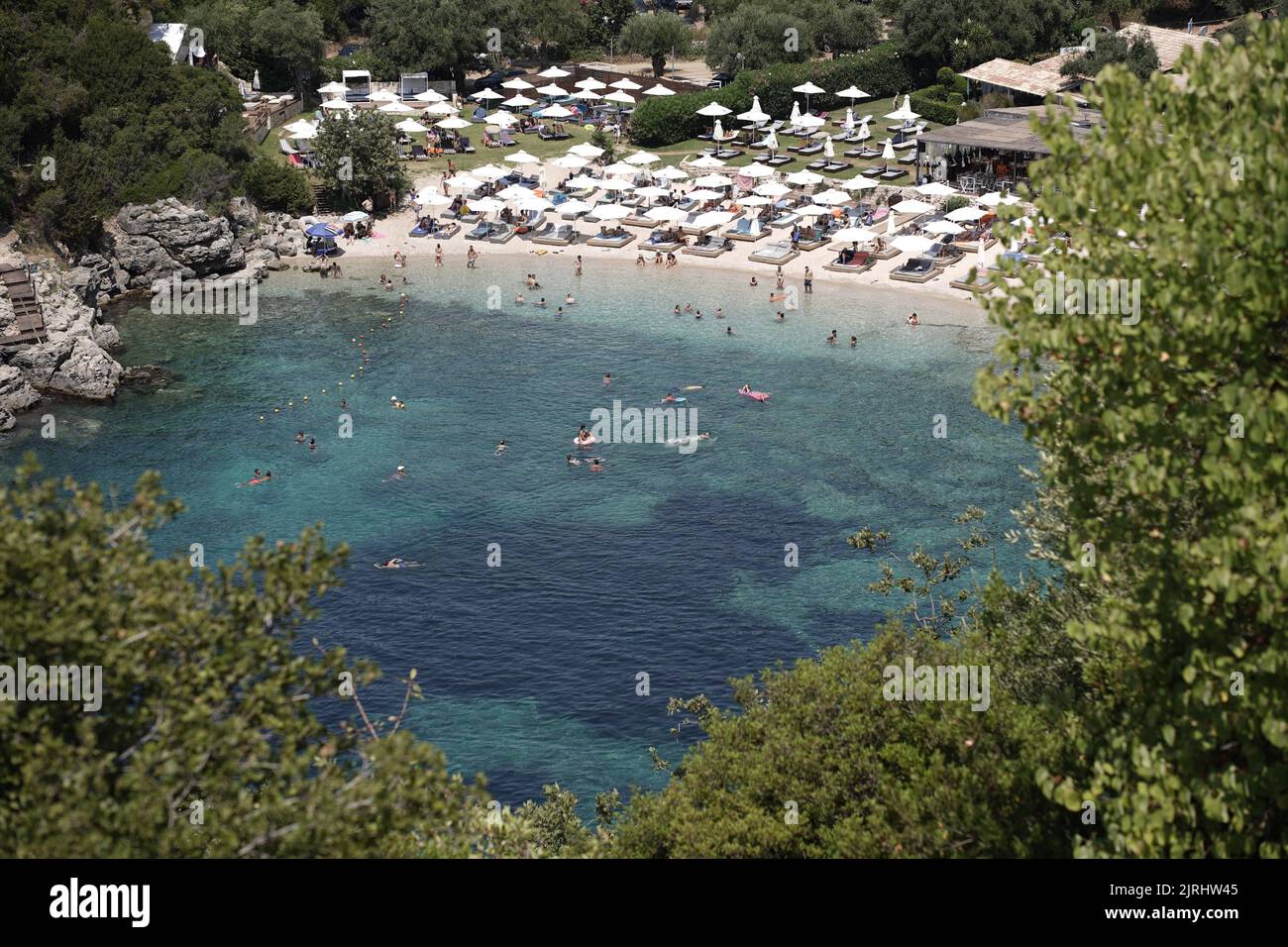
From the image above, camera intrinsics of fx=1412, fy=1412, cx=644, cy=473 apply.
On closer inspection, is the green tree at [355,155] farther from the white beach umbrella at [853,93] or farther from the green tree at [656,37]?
the green tree at [656,37]

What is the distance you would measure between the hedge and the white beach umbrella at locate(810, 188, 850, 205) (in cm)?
1886

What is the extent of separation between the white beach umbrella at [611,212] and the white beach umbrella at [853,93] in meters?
25.0

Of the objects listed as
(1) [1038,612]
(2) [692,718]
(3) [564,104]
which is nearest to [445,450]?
(2) [692,718]

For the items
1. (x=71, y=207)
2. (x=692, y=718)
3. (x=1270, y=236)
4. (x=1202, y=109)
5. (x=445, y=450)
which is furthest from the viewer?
(x=71, y=207)

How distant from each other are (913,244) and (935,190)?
23.4ft

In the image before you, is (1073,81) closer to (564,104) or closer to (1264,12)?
(1264,12)

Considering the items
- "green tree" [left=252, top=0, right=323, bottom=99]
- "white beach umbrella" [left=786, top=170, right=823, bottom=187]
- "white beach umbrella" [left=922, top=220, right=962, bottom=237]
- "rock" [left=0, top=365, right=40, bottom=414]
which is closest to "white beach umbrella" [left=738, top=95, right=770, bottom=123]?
"white beach umbrella" [left=786, top=170, right=823, bottom=187]

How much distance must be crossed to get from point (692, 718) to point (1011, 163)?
5630 cm

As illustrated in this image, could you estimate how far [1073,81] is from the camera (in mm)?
95188

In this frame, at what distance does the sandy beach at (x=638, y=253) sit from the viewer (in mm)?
72250

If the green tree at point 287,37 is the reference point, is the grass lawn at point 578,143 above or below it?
below

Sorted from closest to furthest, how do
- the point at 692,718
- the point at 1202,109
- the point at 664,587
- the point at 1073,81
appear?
the point at 1202,109 < the point at 692,718 < the point at 664,587 < the point at 1073,81

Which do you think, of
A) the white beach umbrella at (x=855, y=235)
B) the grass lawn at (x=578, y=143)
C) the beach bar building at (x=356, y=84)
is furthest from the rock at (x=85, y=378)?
the beach bar building at (x=356, y=84)

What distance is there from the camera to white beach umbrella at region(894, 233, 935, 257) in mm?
74562
